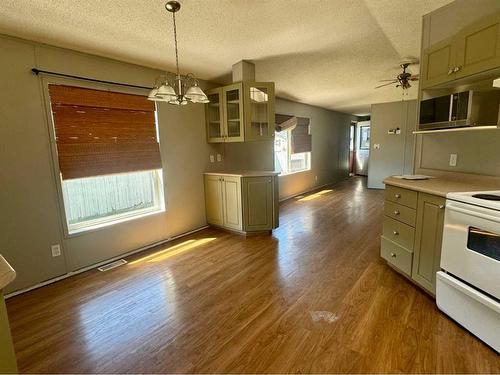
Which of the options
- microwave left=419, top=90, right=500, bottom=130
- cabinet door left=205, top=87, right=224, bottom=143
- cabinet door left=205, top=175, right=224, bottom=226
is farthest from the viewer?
cabinet door left=205, top=175, right=224, bottom=226

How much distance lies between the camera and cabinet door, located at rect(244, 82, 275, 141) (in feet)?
11.5

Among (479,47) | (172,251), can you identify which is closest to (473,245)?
(479,47)

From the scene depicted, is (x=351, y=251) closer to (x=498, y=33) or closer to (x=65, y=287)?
(x=498, y=33)

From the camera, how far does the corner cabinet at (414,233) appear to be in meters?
2.06

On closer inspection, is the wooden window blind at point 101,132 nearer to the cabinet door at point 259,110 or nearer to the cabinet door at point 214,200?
the cabinet door at point 214,200

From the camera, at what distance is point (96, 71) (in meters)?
2.84

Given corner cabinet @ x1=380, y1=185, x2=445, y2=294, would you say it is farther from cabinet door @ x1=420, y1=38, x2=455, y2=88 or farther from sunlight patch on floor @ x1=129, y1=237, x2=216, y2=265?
sunlight patch on floor @ x1=129, y1=237, x2=216, y2=265

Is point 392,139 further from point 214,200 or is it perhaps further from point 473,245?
point 473,245

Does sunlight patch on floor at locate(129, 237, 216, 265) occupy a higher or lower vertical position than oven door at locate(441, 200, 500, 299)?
lower

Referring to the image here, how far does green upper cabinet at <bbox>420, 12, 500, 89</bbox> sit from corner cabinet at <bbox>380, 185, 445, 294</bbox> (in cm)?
98

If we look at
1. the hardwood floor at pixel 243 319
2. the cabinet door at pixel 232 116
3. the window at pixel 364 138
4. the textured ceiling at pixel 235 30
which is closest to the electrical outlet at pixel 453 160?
the hardwood floor at pixel 243 319

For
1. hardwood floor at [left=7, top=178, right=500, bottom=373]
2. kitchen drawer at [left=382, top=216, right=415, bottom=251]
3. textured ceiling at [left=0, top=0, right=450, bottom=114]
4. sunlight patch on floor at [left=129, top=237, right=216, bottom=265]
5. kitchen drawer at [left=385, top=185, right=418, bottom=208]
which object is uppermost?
textured ceiling at [left=0, top=0, right=450, bottom=114]

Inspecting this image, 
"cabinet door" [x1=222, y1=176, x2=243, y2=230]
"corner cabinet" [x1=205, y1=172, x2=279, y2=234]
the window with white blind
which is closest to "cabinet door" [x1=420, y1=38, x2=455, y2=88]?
"corner cabinet" [x1=205, y1=172, x2=279, y2=234]

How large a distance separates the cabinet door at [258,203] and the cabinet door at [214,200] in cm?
47
